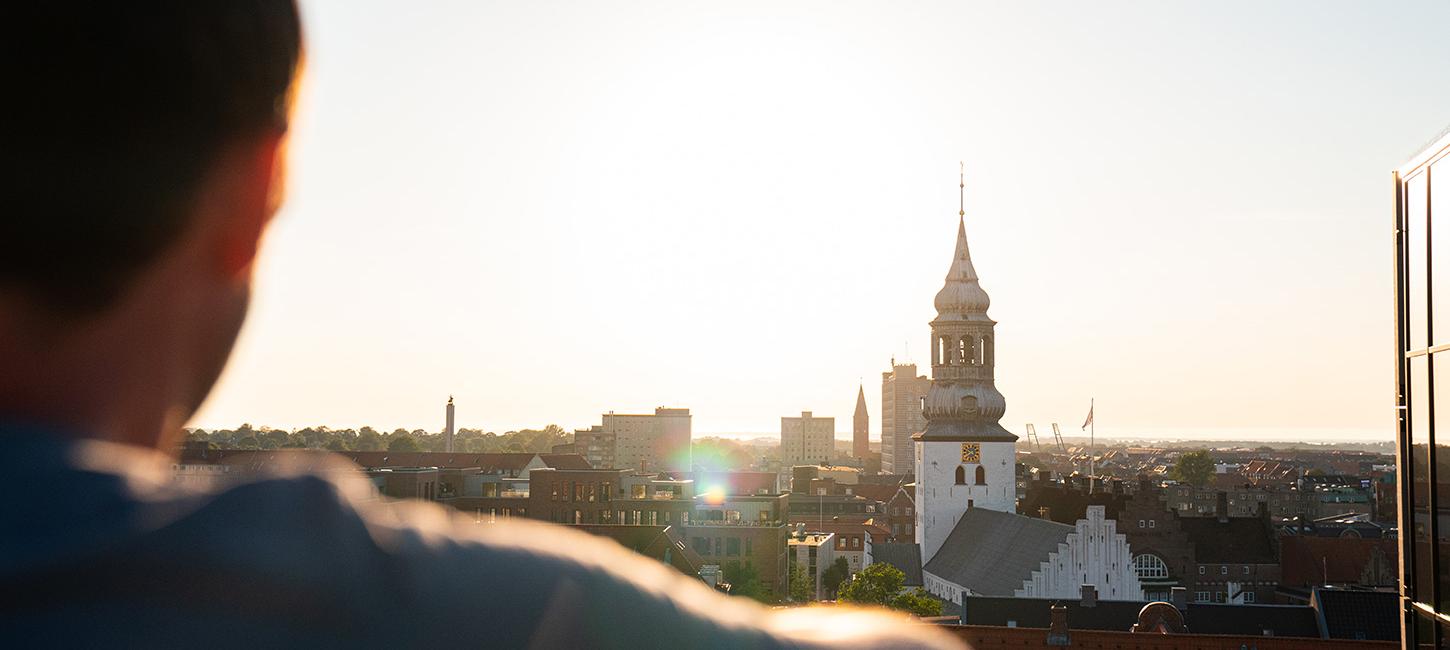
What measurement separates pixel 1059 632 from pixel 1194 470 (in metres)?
116

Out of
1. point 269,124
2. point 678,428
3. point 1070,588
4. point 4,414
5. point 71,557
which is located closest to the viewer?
point 71,557

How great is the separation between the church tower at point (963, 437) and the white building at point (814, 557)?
299 inches

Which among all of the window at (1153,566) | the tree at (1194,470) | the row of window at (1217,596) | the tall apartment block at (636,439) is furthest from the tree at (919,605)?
the tree at (1194,470)

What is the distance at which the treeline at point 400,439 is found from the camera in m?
88.0

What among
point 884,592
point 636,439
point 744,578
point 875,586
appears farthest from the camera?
point 636,439

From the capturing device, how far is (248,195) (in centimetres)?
81

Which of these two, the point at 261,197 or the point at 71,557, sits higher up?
the point at 261,197

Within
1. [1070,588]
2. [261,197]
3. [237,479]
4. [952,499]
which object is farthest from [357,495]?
[952,499]

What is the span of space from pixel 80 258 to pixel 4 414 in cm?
10

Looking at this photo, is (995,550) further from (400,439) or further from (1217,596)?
(400,439)

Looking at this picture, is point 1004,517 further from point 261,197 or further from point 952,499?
point 261,197

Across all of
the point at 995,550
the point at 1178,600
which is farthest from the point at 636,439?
the point at 1178,600

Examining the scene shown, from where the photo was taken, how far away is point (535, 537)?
2.19 feet

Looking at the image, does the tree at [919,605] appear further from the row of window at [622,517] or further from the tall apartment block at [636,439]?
the tall apartment block at [636,439]
